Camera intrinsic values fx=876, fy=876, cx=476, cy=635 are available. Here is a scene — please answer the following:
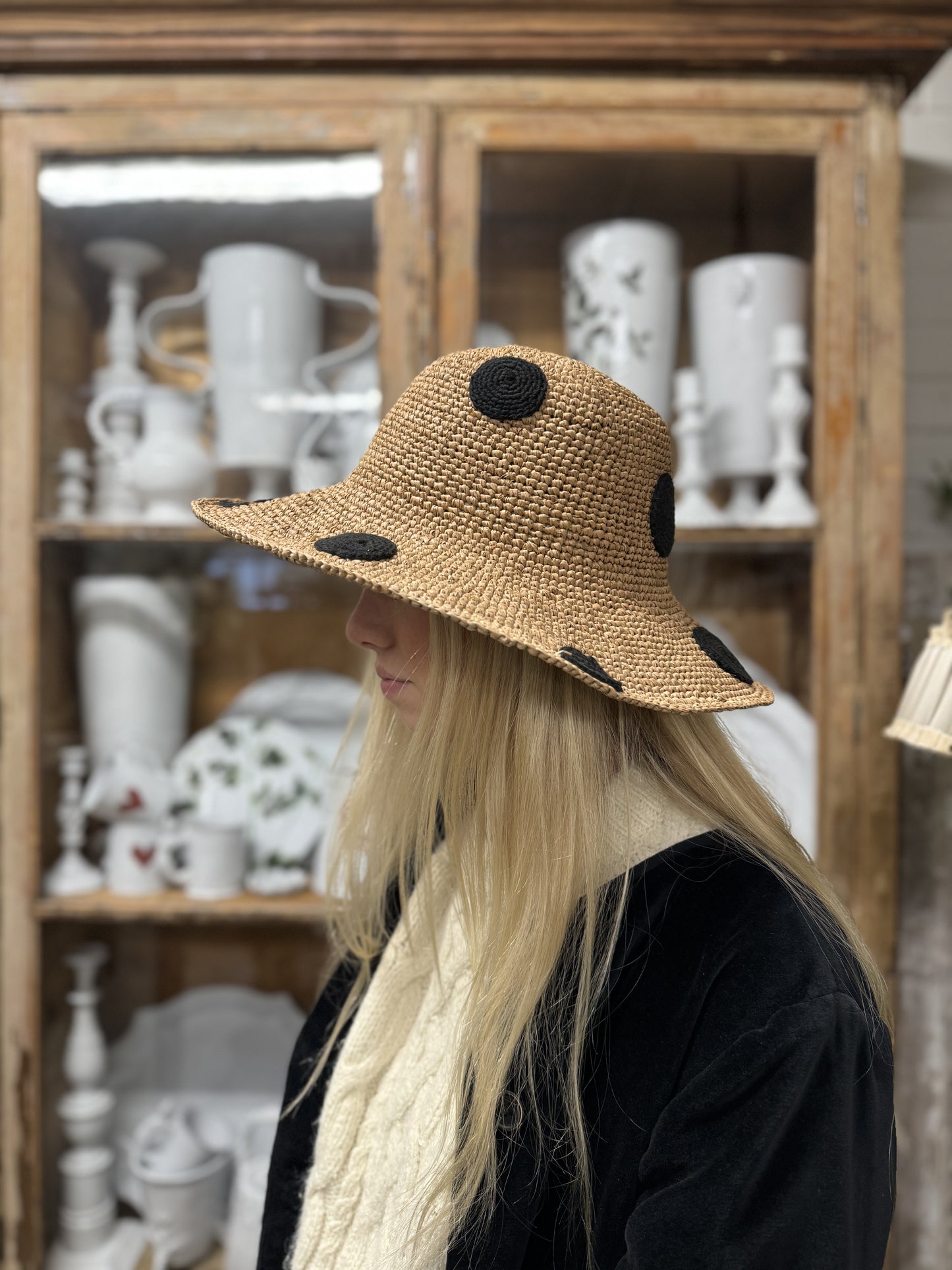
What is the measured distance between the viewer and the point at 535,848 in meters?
0.59

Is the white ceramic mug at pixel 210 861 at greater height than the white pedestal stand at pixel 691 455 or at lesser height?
lesser

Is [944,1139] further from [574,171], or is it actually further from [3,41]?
[3,41]

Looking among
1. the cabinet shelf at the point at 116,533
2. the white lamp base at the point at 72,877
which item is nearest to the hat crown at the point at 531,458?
the cabinet shelf at the point at 116,533

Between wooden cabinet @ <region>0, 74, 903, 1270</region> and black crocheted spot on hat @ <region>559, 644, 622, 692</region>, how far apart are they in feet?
2.10

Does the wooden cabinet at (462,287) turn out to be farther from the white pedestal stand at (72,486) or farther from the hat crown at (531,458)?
the hat crown at (531,458)

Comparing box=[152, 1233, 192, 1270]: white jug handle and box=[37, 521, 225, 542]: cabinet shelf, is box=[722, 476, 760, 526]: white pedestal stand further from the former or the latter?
box=[152, 1233, 192, 1270]: white jug handle

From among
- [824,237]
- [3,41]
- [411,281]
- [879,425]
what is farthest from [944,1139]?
[3,41]

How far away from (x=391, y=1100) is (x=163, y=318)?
1.00m

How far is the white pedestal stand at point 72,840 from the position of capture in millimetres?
1149

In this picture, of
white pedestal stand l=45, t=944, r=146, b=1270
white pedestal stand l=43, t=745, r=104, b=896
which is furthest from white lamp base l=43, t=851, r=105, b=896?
white pedestal stand l=45, t=944, r=146, b=1270

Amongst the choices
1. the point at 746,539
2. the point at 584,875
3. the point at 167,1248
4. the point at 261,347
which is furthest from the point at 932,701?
the point at 167,1248

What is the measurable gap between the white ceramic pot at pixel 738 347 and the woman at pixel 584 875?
55 cm

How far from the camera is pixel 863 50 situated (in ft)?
3.39

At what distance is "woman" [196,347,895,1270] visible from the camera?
0.49 m
